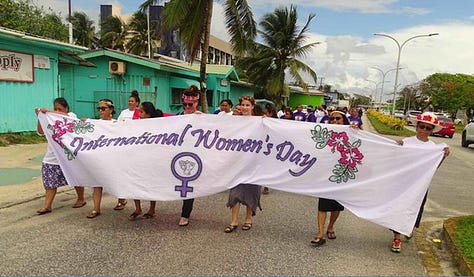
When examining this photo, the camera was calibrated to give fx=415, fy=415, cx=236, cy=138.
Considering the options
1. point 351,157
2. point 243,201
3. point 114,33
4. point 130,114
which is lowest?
point 243,201

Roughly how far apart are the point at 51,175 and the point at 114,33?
39618 millimetres

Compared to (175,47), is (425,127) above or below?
below

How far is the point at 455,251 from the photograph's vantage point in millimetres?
4676

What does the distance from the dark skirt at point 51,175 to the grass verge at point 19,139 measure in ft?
22.8

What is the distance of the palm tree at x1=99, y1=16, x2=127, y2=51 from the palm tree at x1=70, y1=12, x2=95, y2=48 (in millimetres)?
3394

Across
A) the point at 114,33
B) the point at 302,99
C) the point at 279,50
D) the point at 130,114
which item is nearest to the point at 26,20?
the point at 114,33

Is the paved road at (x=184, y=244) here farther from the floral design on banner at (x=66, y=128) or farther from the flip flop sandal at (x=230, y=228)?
the floral design on banner at (x=66, y=128)

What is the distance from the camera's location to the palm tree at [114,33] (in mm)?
42844

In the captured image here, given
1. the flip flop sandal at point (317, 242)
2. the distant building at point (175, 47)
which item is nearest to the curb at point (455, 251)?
the flip flop sandal at point (317, 242)

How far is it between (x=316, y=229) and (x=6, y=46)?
1075 cm

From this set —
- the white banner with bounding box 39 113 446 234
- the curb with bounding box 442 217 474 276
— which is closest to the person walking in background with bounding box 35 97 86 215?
the white banner with bounding box 39 113 446 234

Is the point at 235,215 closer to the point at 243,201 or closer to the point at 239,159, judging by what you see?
the point at 243,201

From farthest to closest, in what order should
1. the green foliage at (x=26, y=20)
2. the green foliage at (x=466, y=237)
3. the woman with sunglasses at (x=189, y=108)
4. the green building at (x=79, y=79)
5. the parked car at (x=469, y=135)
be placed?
the green foliage at (x=26, y=20) → the parked car at (x=469, y=135) → the green building at (x=79, y=79) → the woman with sunglasses at (x=189, y=108) → the green foliage at (x=466, y=237)

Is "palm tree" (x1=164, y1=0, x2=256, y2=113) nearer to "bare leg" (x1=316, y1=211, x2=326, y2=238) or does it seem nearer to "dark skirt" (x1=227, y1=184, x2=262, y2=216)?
"dark skirt" (x1=227, y1=184, x2=262, y2=216)
